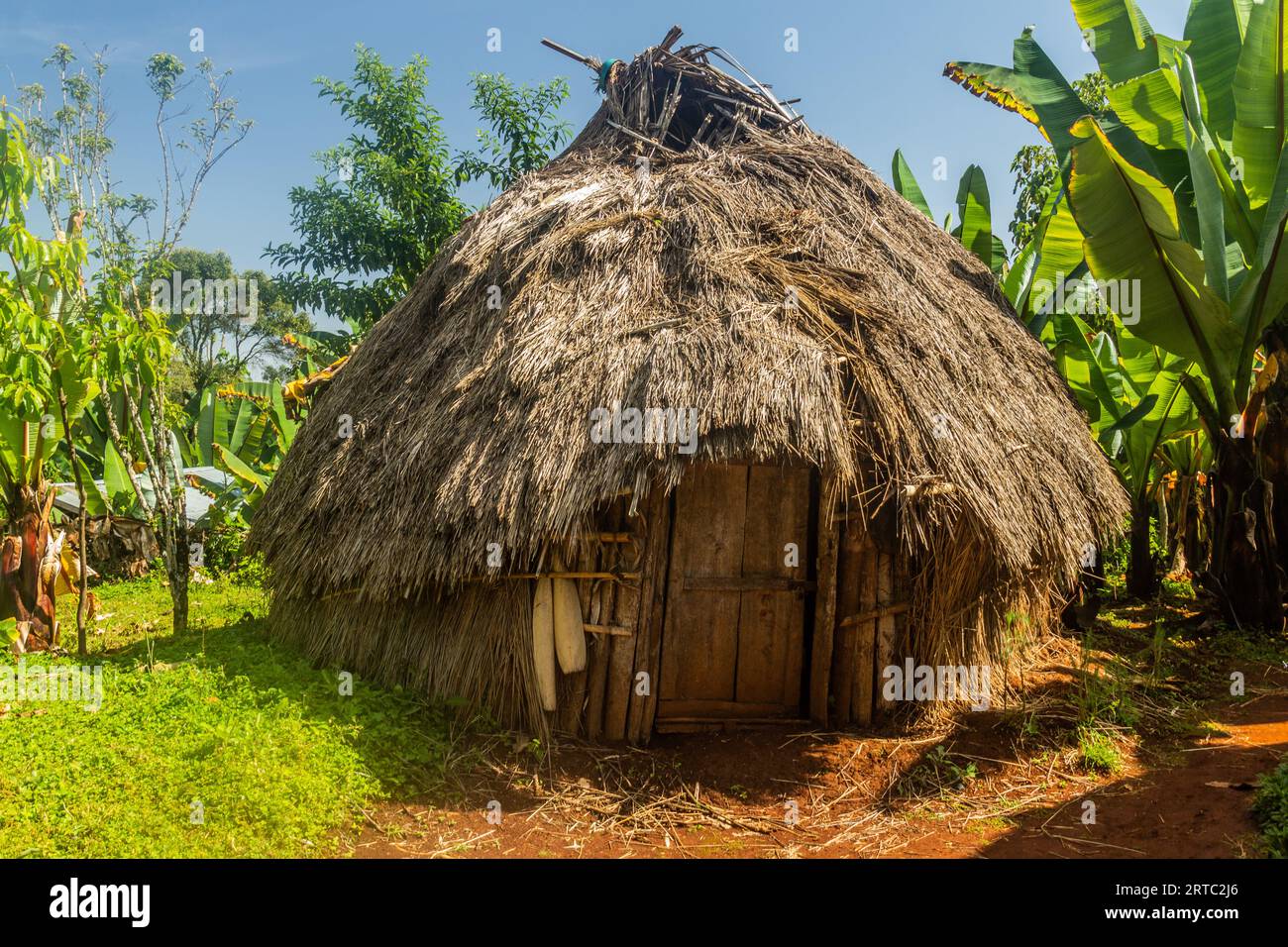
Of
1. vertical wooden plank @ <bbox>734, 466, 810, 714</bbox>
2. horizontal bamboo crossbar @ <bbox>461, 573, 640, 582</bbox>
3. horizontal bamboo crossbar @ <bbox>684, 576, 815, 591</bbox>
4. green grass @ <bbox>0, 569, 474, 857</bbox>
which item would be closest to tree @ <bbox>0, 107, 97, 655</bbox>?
green grass @ <bbox>0, 569, 474, 857</bbox>

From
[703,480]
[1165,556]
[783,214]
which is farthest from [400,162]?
[1165,556]

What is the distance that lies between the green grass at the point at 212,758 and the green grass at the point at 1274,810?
4.06 m

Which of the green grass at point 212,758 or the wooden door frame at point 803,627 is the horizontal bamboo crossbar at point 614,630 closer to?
the wooden door frame at point 803,627

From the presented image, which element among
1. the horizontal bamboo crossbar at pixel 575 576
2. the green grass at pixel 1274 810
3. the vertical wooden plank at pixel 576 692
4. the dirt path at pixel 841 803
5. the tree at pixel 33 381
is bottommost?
the dirt path at pixel 841 803

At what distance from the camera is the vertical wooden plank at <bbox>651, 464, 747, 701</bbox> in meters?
5.80

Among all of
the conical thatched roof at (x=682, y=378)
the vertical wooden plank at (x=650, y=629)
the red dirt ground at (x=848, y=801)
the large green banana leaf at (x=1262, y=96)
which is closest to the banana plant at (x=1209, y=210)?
the large green banana leaf at (x=1262, y=96)

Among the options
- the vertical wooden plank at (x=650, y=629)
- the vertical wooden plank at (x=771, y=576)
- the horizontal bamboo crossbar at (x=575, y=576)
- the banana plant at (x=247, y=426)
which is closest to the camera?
the horizontal bamboo crossbar at (x=575, y=576)

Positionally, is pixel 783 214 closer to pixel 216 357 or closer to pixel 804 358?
pixel 804 358

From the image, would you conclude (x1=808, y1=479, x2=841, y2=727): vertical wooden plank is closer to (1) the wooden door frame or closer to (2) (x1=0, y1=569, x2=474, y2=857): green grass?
(1) the wooden door frame

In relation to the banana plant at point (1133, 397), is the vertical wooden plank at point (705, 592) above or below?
below

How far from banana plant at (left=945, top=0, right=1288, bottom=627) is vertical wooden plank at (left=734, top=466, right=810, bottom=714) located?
3140mm

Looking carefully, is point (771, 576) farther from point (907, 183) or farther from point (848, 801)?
point (907, 183)

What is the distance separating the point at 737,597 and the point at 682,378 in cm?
155

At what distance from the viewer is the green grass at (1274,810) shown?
4.03 metres
